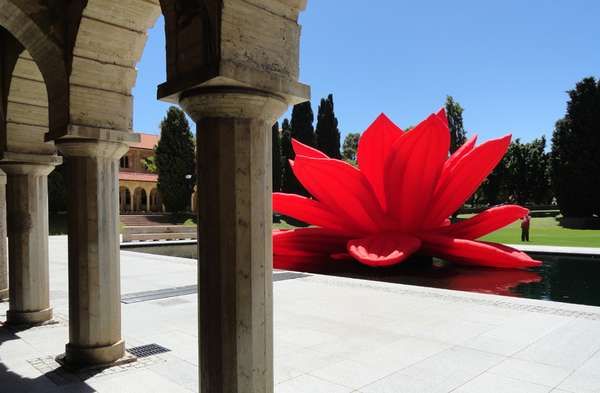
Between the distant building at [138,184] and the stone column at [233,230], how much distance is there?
134 ft

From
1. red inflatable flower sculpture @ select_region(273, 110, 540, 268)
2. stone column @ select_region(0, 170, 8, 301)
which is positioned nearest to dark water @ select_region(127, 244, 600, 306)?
red inflatable flower sculpture @ select_region(273, 110, 540, 268)

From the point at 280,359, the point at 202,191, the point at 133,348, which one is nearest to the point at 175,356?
the point at 133,348

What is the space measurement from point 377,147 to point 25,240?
922cm

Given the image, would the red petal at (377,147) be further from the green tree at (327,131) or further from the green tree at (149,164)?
the green tree at (149,164)

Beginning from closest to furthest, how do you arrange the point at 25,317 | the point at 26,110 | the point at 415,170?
the point at 26,110
the point at 25,317
the point at 415,170

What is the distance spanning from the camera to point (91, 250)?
4785mm

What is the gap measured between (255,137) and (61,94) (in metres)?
2.71

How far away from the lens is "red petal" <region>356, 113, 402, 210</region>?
1326 centimetres

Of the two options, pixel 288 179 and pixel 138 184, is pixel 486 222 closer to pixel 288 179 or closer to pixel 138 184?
pixel 288 179

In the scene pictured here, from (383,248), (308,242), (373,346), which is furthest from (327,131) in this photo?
(373,346)

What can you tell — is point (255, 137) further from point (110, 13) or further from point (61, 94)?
point (61, 94)

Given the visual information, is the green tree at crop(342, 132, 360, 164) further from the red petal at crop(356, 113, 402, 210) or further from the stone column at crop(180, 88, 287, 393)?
the stone column at crop(180, 88, 287, 393)

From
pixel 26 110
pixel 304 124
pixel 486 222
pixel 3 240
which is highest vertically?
pixel 304 124

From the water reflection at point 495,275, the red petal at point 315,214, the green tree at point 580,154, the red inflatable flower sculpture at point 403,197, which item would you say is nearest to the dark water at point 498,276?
the water reflection at point 495,275
